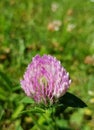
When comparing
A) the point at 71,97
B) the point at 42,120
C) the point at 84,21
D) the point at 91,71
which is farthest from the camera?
the point at 84,21

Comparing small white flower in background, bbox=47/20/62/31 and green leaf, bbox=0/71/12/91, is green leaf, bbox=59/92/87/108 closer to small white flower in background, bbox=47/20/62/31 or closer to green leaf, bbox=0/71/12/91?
green leaf, bbox=0/71/12/91

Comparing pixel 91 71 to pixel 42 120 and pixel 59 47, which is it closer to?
pixel 59 47

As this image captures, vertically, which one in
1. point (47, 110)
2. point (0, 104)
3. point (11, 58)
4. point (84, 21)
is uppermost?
point (84, 21)

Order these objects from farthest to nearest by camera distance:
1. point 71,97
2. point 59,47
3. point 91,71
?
point 59,47, point 91,71, point 71,97

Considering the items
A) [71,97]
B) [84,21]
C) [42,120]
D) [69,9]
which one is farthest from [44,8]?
[71,97]

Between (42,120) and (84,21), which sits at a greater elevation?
(84,21)

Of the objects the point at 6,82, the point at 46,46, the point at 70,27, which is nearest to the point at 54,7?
the point at 70,27

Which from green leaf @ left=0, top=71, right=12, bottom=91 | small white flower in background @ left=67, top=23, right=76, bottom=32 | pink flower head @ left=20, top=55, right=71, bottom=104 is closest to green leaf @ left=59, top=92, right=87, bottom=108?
pink flower head @ left=20, top=55, right=71, bottom=104
